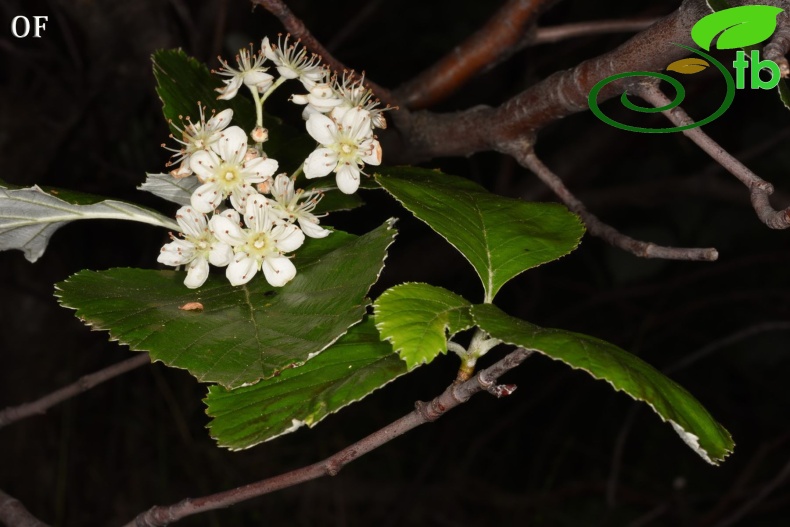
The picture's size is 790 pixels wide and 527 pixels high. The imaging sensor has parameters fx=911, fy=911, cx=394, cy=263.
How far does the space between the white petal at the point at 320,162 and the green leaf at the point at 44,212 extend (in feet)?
0.45

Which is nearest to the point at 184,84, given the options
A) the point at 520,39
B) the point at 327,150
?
the point at 327,150

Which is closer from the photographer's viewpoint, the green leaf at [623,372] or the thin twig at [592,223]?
the green leaf at [623,372]

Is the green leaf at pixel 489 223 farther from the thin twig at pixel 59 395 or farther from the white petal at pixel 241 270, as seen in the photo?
the thin twig at pixel 59 395

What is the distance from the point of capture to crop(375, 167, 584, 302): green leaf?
31.4 inches

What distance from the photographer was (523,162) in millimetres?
1058

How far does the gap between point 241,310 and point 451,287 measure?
4.47 feet

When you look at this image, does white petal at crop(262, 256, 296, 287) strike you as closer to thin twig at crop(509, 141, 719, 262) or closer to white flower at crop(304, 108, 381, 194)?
white flower at crop(304, 108, 381, 194)

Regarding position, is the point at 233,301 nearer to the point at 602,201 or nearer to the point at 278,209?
the point at 278,209

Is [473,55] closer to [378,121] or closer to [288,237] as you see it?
[378,121]

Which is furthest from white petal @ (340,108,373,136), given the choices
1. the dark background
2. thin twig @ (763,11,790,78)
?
the dark background

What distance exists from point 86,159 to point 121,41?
23cm

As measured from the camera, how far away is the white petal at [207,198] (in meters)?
0.82

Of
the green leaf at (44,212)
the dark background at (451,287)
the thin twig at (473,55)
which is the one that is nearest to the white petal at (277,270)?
the green leaf at (44,212)

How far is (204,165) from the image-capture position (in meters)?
0.82
